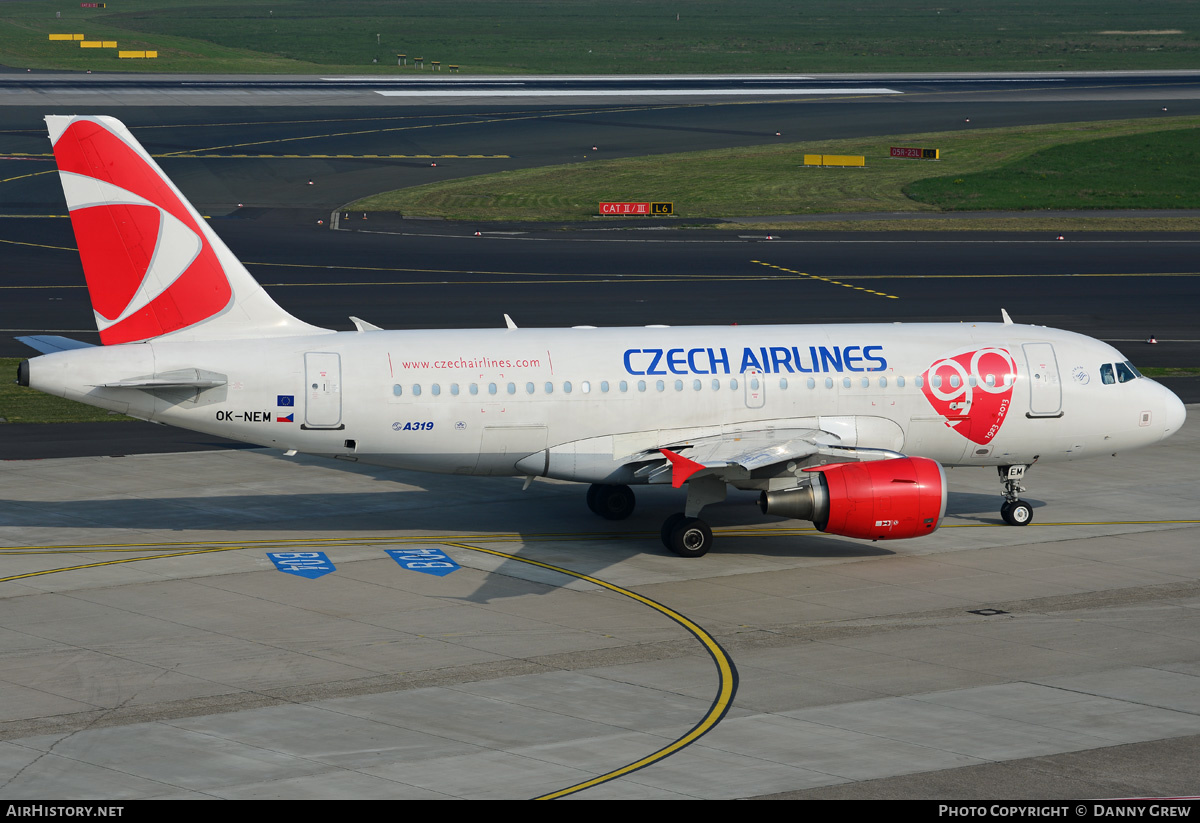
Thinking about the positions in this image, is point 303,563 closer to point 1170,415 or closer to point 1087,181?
point 1170,415

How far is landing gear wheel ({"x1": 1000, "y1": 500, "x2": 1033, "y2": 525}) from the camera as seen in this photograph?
37.5 m

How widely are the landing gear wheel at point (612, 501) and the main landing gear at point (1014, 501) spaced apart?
972 cm

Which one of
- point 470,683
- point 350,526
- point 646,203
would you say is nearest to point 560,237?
point 646,203

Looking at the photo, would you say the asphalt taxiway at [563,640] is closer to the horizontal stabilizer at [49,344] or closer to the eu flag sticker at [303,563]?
the eu flag sticker at [303,563]

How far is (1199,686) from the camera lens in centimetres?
2570

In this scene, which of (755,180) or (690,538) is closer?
(690,538)

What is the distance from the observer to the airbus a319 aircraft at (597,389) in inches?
1307

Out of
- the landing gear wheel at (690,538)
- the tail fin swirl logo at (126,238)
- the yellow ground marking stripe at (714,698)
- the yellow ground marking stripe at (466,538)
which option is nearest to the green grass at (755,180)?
the yellow ground marking stripe at (466,538)

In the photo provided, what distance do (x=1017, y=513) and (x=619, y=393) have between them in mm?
10941

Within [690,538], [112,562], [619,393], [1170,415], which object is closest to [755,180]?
[1170,415]

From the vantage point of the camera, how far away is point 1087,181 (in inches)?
3875

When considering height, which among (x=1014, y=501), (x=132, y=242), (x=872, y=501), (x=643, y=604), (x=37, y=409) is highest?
(x=132, y=242)

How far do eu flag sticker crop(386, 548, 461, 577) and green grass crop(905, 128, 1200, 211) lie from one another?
65.9 metres

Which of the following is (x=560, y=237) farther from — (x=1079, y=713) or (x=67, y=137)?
(x=1079, y=713)
